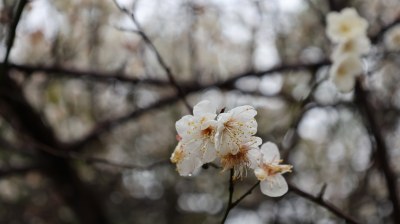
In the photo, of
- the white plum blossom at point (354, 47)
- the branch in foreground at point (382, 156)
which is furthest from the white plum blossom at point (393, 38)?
the white plum blossom at point (354, 47)

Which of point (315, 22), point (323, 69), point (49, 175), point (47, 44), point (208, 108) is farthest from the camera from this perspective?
point (315, 22)

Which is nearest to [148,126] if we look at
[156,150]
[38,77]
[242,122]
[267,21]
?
[156,150]

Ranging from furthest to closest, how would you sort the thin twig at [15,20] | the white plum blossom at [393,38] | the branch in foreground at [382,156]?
the white plum blossom at [393,38]
the branch in foreground at [382,156]
the thin twig at [15,20]

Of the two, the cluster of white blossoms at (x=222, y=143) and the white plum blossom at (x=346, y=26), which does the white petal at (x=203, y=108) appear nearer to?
the cluster of white blossoms at (x=222, y=143)

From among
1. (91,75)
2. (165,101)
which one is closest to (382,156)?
(165,101)

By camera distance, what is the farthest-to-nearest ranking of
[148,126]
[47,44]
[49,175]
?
[148,126] < [49,175] < [47,44]

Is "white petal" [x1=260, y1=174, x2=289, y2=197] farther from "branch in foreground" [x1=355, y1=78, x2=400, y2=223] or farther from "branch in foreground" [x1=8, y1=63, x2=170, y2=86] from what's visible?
"branch in foreground" [x1=8, y1=63, x2=170, y2=86]

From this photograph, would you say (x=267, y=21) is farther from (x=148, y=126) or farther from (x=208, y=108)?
(x=208, y=108)
